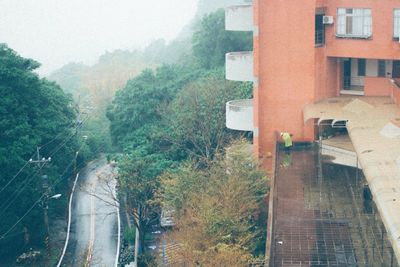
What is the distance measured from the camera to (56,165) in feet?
136

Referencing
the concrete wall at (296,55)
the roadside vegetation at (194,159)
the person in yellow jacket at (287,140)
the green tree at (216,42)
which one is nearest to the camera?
the roadside vegetation at (194,159)

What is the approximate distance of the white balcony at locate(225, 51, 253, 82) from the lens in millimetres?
29875

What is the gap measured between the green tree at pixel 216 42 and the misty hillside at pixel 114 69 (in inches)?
509

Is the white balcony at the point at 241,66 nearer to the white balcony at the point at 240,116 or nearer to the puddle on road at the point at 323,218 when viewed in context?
the white balcony at the point at 240,116

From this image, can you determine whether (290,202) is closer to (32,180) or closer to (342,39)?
(342,39)

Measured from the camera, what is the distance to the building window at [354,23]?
90.5ft

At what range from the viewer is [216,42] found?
5944 cm

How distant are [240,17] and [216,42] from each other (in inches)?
1149

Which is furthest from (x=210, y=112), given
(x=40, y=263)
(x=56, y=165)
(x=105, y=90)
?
(x=105, y=90)

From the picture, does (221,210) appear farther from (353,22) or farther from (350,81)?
(350,81)

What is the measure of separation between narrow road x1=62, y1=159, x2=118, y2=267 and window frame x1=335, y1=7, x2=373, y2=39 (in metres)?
14.0

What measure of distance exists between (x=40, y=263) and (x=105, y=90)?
45.1 m

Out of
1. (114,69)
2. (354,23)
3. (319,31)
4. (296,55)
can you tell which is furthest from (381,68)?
(114,69)

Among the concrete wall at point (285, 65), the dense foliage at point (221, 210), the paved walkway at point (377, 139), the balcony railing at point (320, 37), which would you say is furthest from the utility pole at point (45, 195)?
the balcony railing at point (320, 37)
